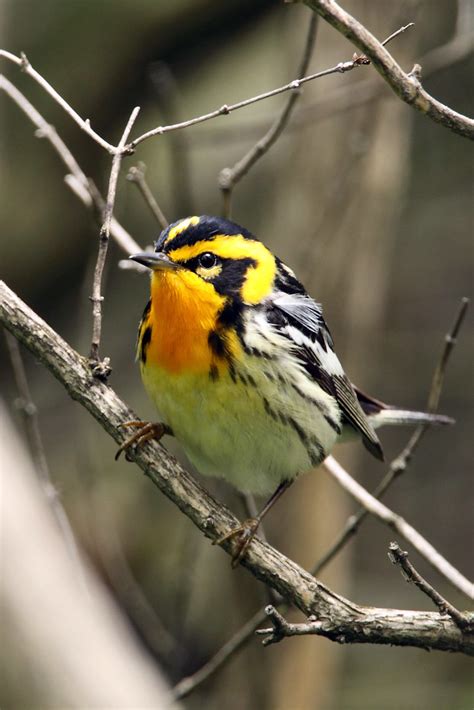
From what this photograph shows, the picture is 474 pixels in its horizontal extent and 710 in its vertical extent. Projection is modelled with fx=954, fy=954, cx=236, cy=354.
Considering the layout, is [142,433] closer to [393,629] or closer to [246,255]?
[246,255]

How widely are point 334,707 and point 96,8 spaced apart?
588 centimetres

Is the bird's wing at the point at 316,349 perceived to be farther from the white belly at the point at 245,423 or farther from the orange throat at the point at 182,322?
the orange throat at the point at 182,322

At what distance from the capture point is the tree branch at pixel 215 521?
302 cm

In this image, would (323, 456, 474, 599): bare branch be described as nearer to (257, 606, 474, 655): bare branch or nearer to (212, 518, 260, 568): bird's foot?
(257, 606, 474, 655): bare branch

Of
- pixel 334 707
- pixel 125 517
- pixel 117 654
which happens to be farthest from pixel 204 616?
pixel 117 654

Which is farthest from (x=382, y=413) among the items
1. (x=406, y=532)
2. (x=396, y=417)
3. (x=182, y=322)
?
(x=182, y=322)

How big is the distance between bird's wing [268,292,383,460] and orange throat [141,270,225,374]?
0.32 m

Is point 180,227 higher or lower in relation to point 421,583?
higher

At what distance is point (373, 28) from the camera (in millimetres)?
5992

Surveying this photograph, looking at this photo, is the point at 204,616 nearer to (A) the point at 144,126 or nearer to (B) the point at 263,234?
(B) the point at 263,234

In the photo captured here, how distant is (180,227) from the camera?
371 cm

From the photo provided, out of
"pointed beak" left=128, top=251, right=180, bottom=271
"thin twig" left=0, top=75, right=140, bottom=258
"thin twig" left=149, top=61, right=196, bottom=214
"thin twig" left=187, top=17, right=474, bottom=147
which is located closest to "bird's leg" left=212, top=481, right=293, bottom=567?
"pointed beak" left=128, top=251, right=180, bottom=271

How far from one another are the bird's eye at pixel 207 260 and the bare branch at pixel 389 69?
130 cm

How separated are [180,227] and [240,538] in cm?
121
